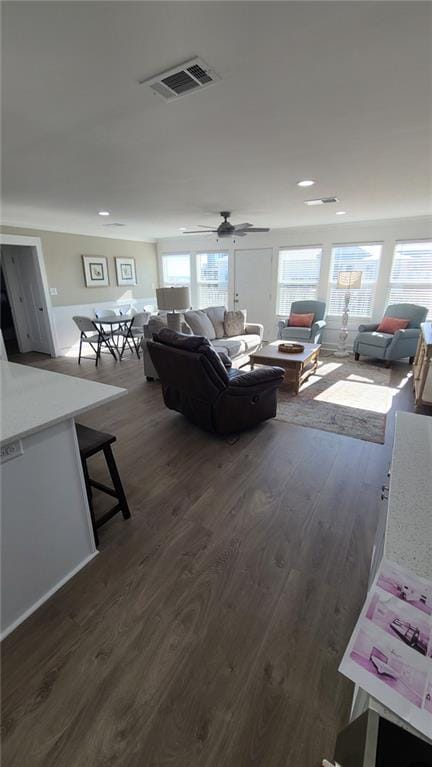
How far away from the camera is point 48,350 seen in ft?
20.9

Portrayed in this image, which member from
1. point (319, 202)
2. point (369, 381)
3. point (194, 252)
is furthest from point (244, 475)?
point (194, 252)

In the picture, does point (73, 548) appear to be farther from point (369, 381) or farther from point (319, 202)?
point (319, 202)

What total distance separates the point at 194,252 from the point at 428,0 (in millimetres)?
7045

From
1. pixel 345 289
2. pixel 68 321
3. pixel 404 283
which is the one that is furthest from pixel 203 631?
pixel 68 321

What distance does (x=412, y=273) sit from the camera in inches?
218

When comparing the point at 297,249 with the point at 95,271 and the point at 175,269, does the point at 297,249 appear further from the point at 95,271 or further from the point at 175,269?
the point at 95,271

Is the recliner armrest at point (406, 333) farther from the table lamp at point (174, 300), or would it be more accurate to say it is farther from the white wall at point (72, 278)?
the white wall at point (72, 278)

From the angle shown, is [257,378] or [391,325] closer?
[257,378]

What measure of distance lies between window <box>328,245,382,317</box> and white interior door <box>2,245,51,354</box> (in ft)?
18.1

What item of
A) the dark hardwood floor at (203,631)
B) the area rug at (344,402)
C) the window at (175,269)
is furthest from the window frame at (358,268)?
the dark hardwood floor at (203,631)

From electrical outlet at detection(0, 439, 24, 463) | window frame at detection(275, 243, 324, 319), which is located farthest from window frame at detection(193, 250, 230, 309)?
electrical outlet at detection(0, 439, 24, 463)

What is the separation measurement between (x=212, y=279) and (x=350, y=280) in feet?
11.1

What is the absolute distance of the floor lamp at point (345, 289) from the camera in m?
5.52

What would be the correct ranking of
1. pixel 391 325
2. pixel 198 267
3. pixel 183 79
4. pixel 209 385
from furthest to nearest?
pixel 198 267
pixel 391 325
pixel 209 385
pixel 183 79
